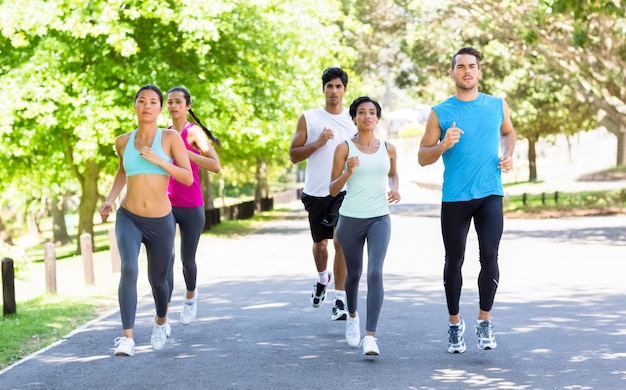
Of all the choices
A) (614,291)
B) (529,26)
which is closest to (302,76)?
(529,26)

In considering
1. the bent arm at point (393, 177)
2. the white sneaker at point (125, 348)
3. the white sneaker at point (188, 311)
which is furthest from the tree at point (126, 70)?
the white sneaker at point (125, 348)

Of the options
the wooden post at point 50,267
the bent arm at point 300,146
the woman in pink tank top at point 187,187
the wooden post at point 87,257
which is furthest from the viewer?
the wooden post at point 87,257

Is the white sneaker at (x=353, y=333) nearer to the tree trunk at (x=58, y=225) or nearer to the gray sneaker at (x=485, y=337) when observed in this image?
the gray sneaker at (x=485, y=337)

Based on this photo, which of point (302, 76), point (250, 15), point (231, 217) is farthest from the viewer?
point (231, 217)

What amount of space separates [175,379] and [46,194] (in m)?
46.2

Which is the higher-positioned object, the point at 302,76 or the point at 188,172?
the point at 302,76

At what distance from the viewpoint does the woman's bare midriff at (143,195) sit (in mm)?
8234

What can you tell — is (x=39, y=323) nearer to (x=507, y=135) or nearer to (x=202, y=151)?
(x=202, y=151)

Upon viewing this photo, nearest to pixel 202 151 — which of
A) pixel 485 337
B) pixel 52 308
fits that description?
pixel 485 337

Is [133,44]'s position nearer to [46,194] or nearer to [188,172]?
[188,172]

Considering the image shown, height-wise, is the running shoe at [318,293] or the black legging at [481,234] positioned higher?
the black legging at [481,234]

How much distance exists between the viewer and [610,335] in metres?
9.20

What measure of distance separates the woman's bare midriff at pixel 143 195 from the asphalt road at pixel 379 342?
3.67ft

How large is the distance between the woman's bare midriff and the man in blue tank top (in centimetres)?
192
